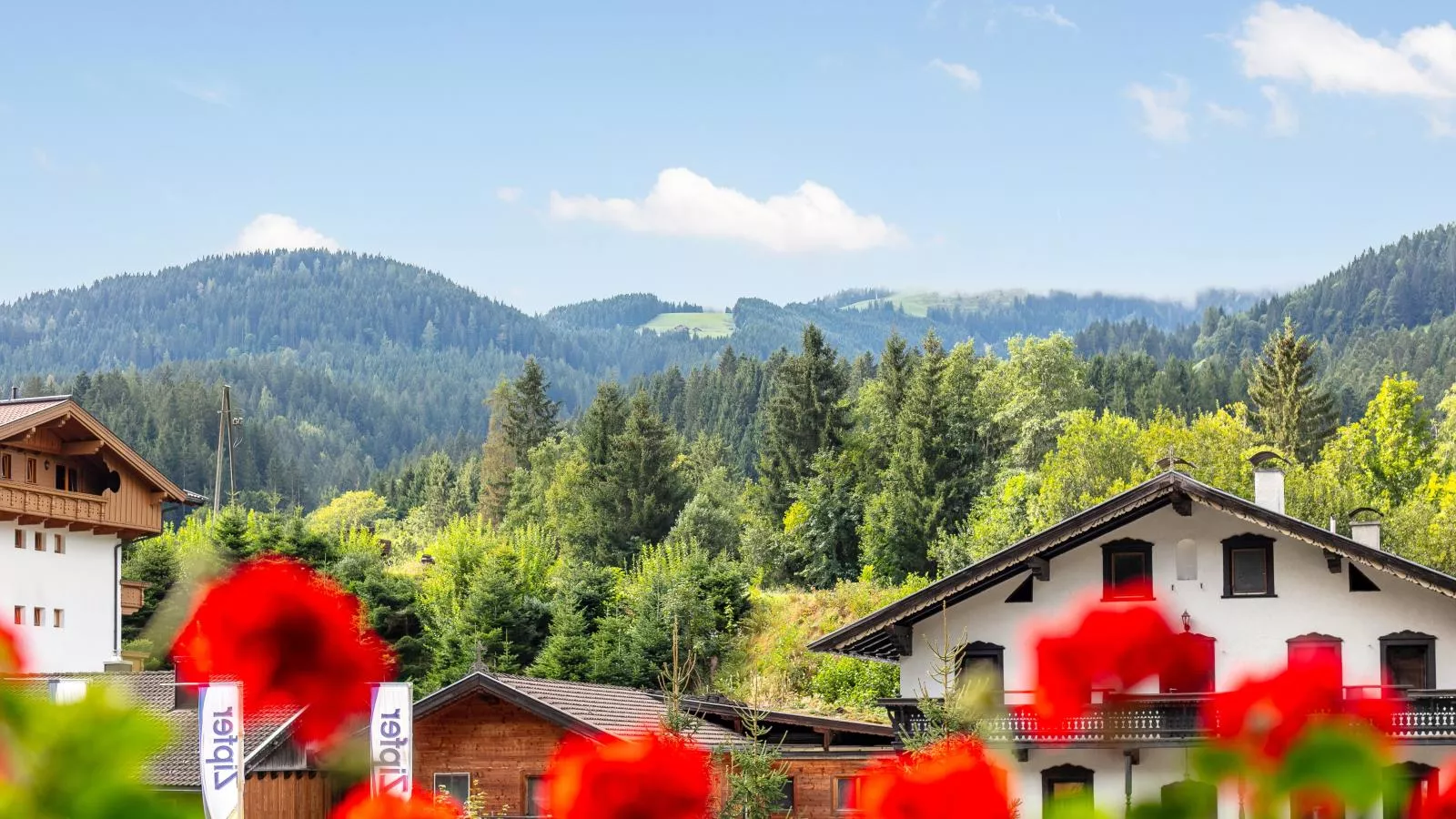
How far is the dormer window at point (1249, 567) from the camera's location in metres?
33.5

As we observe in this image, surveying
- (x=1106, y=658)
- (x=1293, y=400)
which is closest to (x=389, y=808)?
(x=1106, y=658)

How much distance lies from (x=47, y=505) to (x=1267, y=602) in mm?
34994

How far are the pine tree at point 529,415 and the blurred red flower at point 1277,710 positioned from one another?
10204 centimetres

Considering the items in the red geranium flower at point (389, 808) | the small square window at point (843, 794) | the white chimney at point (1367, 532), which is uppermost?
the white chimney at point (1367, 532)

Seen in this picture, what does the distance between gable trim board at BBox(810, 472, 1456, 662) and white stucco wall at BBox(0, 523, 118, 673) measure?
28477 millimetres

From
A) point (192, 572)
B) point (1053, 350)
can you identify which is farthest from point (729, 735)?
point (1053, 350)

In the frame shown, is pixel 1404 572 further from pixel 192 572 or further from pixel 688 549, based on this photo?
pixel 688 549

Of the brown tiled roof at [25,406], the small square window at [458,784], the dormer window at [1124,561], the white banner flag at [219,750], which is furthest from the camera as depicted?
the brown tiled roof at [25,406]

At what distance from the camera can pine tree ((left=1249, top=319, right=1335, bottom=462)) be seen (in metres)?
86.9

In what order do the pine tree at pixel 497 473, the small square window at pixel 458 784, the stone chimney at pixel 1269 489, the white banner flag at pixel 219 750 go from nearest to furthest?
1. the white banner flag at pixel 219 750
2. the small square window at pixel 458 784
3. the stone chimney at pixel 1269 489
4. the pine tree at pixel 497 473

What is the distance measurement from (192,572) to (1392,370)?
588 ft

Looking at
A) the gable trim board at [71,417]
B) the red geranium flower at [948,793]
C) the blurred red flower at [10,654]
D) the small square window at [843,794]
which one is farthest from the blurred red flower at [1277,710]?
the gable trim board at [71,417]

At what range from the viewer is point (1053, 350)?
92812 mm

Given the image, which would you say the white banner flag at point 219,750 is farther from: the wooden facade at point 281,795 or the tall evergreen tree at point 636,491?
the tall evergreen tree at point 636,491
